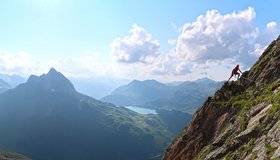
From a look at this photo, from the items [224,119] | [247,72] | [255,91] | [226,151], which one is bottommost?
[226,151]

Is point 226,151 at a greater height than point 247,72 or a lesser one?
lesser

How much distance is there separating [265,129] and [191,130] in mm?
16105

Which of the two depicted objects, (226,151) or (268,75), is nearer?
(226,151)

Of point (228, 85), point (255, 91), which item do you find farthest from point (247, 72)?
point (255, 91)

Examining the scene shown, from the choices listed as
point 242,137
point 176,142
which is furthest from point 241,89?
point 242,137

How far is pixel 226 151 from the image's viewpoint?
3372 centimetres

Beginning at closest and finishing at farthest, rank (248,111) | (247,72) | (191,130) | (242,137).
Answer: (242,137), (248,111), (191,130), (247,72)

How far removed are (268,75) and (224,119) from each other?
8.11 metres

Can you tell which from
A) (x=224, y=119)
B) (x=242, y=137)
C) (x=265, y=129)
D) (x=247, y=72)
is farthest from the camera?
(x=247, y=72)

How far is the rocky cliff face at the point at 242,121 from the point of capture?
30391 millimetres

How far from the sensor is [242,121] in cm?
3659

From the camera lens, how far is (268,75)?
44281 millimetres

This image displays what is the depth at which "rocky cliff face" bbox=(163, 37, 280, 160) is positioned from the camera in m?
30.4

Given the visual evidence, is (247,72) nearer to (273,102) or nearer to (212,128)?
(212,128)
